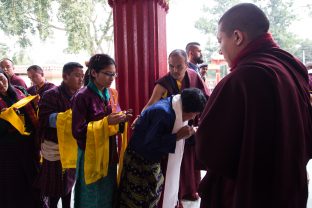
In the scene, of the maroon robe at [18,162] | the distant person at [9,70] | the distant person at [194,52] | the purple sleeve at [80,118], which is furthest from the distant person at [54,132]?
the distant person at [9,70]

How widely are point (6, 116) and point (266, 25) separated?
74.5 inches

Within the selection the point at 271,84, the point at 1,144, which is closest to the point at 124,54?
the point at 1,144

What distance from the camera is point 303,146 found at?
1031mm

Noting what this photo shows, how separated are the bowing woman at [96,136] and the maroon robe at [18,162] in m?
0.65

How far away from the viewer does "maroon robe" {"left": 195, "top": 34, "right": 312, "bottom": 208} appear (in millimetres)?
980

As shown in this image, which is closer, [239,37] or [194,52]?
[239,37]

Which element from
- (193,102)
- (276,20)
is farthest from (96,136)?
(276,20)

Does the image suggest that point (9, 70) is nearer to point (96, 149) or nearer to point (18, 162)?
point (18, 162)

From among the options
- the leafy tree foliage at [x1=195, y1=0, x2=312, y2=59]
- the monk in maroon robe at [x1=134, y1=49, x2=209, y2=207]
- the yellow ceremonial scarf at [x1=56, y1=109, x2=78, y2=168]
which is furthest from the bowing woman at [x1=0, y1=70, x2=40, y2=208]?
the leafy tree foliage at [x1=195, y1=0, x2=312, y2=59]

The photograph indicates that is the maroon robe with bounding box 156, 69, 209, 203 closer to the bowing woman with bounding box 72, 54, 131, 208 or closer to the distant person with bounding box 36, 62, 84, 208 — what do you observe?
the bowing woman with bounding box 72, 54, 131, 208

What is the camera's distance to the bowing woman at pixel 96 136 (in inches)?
73.2

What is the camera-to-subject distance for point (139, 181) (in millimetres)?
1953

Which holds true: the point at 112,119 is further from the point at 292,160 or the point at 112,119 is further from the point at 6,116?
the point at 292,160

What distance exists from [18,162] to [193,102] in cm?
151
